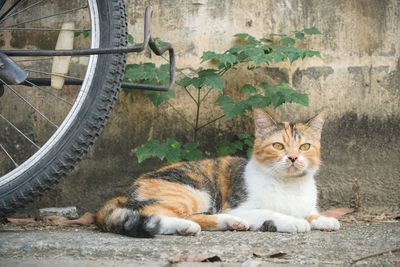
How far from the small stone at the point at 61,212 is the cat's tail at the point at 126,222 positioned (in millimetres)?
Answer: 619

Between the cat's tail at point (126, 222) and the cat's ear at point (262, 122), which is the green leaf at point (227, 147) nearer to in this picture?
the cat's ear at point (262, 122)

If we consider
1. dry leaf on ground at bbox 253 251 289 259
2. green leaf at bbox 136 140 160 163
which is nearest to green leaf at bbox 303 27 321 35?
green leaf at bbox 136 140 160 163

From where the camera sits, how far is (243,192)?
111 inches

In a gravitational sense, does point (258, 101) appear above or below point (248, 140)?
above

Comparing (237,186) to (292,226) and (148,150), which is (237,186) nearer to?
(292,226)

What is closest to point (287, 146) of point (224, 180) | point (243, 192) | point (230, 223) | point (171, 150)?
point (243, 192)

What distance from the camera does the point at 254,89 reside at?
11.0 ft

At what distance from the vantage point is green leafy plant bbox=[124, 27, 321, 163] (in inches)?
123

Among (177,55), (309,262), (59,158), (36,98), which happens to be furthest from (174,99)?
(309,262)

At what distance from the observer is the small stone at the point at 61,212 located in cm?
311

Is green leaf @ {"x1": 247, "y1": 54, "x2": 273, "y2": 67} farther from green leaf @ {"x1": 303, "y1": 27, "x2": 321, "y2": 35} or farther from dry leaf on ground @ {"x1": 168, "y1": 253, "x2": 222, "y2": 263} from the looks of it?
dry leaf on ground @ {"x1": 168, "y1": 253, "x2": 222, "y2": 263}

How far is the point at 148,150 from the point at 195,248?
1.26 metres

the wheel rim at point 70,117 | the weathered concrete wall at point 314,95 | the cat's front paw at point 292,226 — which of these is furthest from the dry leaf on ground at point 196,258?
the weathered concrete wall at point 314,95

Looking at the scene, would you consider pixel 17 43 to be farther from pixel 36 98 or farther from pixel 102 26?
pixel 102 26
